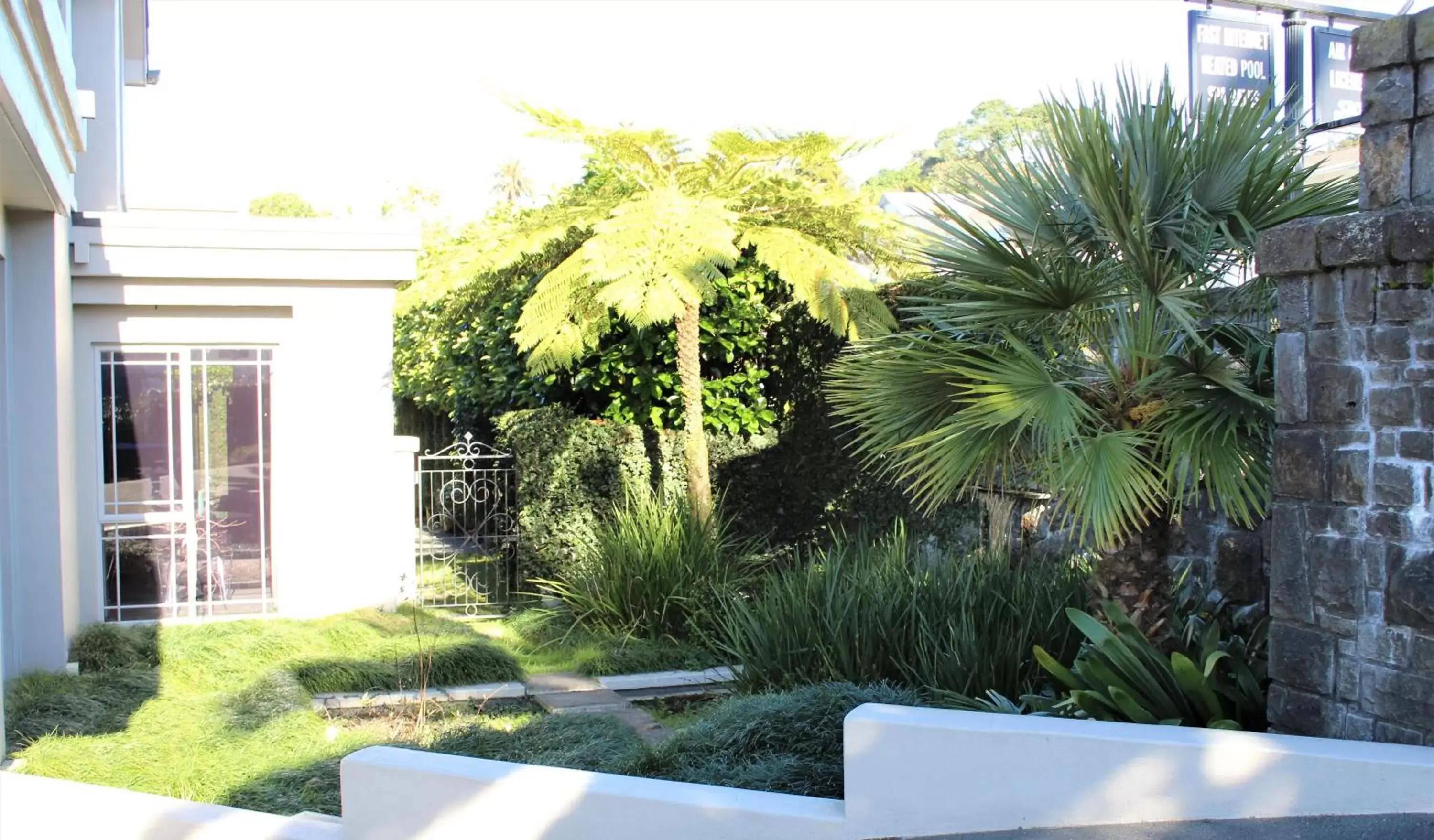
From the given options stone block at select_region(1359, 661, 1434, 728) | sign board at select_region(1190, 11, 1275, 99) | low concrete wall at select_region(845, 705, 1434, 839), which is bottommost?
low concrete wall at select_region(845, 705, 1434, 839)

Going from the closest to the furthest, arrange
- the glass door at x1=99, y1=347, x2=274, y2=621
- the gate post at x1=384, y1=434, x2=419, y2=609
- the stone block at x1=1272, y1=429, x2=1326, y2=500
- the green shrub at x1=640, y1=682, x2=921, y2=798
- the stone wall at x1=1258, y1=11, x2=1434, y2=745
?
1. the stone wall at x1=1258, y1=11, x2=1434, y2=745
2. the stone block at x1=1272, y1=429, x2=1326, y2=500
3. the green shrub at x1=640, y1=682, x2=921, y2=798
4. the glass door at x1=99, y1=347, x2=274, y2=621
5. the gate post at x1=384, y1=434, x2=419, y2=609

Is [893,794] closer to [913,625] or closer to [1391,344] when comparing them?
[1391,344]

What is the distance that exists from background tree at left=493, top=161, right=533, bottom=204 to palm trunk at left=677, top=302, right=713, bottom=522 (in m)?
49.9

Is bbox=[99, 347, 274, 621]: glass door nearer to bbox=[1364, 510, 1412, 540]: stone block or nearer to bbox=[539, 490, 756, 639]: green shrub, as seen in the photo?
bbox=[539, 490, 756, 639]: green shrub

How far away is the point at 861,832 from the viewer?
4.07 metres

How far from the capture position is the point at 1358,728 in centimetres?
434

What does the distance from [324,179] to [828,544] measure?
46048 mm

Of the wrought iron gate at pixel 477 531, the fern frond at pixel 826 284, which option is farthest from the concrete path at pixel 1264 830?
the wrought iron gate at pixel 477 531

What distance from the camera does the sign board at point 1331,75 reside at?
12.1 meters

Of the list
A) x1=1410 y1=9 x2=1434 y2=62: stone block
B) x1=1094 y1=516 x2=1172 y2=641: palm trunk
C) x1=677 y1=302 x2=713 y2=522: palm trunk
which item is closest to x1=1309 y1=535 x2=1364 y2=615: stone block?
x1=1094 y1=516 x2=1172 y2=641: palm trunk

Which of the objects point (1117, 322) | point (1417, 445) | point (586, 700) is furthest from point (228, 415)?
point (1417, 445)

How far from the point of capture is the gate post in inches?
411

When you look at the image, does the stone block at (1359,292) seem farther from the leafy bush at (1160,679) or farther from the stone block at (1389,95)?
the leafy bush at (1160,679)

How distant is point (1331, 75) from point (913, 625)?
9.00m
